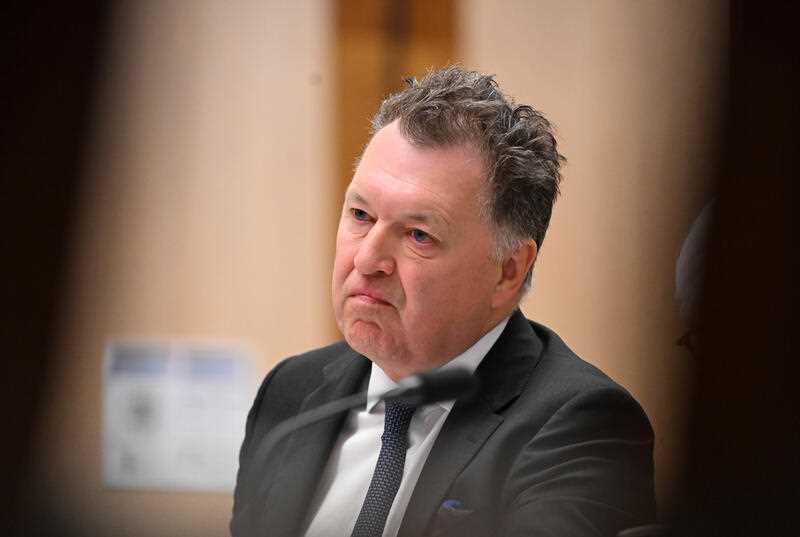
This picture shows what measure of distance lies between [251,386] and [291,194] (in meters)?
0.21

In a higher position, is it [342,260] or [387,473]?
[342,260]

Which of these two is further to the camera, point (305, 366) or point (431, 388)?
point (305, 366)

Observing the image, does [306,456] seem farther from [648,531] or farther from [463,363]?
[648,531]

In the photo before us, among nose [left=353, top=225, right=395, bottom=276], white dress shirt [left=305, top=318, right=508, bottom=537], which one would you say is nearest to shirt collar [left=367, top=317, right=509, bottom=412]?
white dress shirt [left=305, top=318, right=508, bottom=537]

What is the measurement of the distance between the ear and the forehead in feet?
0.24

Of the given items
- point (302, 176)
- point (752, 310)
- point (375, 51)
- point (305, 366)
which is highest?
point (375, 51)

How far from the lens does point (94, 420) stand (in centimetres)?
102

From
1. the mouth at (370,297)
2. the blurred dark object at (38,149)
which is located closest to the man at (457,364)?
the mouth at (370,297)

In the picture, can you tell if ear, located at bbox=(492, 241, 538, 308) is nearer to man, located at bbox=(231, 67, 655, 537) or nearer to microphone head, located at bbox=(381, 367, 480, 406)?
man, located at bbox=(231, 67, 655, 537)

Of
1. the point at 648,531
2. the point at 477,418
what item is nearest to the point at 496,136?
the point at 477,418

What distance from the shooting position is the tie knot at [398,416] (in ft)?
3.23

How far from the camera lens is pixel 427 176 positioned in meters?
0.91

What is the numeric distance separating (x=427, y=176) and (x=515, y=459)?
0.29 m

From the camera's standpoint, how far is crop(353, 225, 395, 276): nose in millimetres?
927
